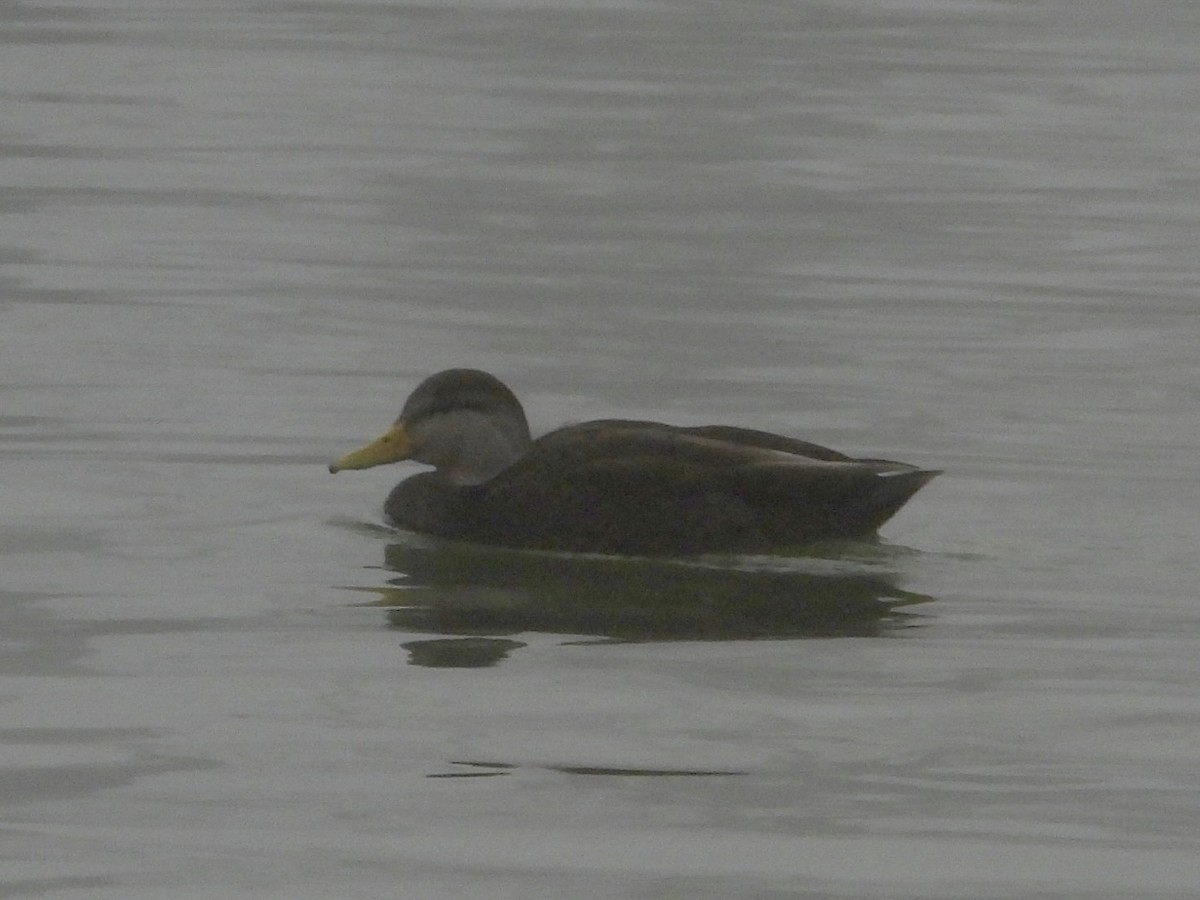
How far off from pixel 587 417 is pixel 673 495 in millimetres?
2157

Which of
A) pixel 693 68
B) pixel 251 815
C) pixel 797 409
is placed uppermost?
pixel 693 68

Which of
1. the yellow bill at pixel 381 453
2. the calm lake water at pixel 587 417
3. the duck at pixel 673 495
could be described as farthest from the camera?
the yellow bill at pixel 381 453

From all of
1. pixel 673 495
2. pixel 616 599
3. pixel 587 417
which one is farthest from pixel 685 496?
pixel 587 417

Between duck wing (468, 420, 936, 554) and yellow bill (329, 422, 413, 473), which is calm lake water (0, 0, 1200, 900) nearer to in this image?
duck wing (468, 420, 936, 554)

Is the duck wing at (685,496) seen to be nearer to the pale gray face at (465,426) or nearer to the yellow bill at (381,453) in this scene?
the pale gray face at (465,426)

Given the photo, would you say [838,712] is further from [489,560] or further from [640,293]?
[640,293]

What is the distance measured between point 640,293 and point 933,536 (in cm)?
458

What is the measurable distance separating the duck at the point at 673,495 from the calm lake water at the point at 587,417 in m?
0.10

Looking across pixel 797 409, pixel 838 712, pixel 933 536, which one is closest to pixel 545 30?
pixel 797 409

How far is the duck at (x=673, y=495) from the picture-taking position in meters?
9.74

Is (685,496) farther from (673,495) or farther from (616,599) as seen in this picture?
(616,599)

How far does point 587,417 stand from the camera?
467 inches

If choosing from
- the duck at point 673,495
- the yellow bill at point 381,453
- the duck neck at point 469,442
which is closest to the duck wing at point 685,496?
the duck at point 673,495

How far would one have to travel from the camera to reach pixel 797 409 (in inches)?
467
